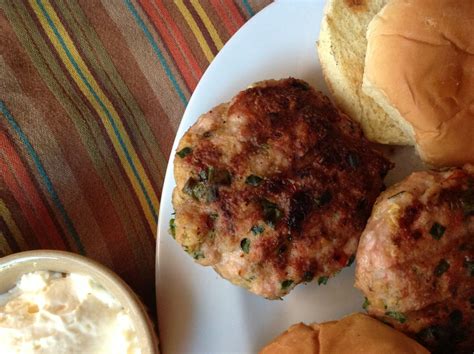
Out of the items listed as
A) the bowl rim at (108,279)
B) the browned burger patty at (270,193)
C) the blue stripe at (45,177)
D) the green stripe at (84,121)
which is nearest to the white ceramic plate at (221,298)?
the bowl rim at (108,279)

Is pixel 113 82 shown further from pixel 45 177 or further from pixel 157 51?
pixel 45 177

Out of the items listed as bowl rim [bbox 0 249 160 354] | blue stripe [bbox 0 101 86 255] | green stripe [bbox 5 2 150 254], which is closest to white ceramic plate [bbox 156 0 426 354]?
bowl rim [bbox 0 249 160 354]

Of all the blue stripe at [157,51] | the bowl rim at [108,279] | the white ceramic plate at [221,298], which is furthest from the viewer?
the blue stripe at [157,51]

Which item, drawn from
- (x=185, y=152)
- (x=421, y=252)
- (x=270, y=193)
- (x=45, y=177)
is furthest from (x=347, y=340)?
(x=45, y=177)

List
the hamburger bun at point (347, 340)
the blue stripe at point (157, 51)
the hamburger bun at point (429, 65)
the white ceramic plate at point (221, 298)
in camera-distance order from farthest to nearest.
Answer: the blue stripe at point (157, 51) < the white ceramic plate at point (221, 298) < the hamburger bun at point (429, 65) < the hamburger bun at point (347, 340)

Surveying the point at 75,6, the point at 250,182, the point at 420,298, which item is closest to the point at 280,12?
the point at 250,182

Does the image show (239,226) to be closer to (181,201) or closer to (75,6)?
(181,201)

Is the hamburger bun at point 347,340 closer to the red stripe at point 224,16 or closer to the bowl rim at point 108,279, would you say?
the bowl rim at point 108,279

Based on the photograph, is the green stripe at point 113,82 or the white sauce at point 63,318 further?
the green stripe at point 113,82
